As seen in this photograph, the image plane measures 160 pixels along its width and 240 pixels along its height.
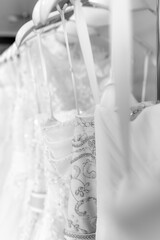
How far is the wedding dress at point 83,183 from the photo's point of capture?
0.47 m

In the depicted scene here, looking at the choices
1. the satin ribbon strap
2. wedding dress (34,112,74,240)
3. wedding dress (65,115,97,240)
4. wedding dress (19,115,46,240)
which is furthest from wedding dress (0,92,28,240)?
the satin ribbon strap

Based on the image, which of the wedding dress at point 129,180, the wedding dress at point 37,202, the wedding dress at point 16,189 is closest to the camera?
the wedding dress at point 129,180

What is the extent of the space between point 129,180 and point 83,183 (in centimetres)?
15

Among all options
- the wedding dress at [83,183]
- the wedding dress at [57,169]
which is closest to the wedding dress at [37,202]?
the wedding dress at [57,169]

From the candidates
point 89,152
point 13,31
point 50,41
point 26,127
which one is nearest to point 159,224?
point 89,152

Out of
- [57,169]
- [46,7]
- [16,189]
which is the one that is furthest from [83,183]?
[16,189]

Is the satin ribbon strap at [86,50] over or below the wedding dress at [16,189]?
over

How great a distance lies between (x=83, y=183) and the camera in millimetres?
477

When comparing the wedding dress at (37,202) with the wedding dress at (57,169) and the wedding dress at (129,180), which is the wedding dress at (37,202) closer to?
the wedding dress at (57,169)

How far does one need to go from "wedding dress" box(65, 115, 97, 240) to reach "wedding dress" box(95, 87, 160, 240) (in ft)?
0.26

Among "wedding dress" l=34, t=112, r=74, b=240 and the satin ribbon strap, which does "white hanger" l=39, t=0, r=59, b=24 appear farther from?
"wedding dress" l=34, t=112, r=74, b=240

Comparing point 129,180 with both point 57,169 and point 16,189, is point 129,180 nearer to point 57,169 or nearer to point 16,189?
point 57,169

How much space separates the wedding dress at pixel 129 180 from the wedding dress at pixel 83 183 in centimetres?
8

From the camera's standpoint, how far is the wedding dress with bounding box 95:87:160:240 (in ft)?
1.08
